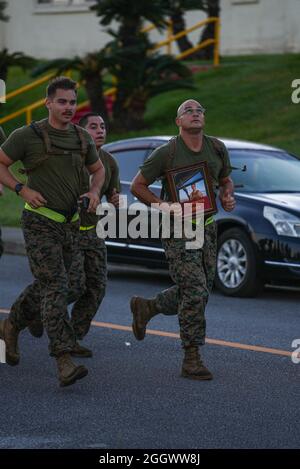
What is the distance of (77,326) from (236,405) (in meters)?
2.14

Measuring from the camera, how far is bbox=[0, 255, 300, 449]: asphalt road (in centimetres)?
674

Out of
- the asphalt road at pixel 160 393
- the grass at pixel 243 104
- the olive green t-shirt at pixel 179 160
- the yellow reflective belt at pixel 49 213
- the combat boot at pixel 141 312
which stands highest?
the grass at pixel 243 104

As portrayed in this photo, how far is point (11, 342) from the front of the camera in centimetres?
880

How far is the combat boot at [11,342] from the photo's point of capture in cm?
878

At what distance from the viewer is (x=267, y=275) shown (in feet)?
41.5

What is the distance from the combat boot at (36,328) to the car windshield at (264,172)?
4.20 metres

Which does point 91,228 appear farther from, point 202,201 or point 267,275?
point 267,275

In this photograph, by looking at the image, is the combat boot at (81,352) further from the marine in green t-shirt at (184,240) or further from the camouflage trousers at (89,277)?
Answer: the marine in green t-shirt at (184,240)

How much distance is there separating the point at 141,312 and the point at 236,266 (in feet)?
12.4

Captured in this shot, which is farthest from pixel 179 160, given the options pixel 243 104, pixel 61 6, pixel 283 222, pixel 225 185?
pixel 61 6

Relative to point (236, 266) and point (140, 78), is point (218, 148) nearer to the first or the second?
point (236, 266)

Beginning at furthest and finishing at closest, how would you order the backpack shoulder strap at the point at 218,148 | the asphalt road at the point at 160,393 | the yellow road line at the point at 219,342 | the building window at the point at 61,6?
1. the building window at the point at 61,6
2. the yellow road line at the point at 219,342
3. the backpack shoulder strap at the point at 218,148
4. the asphalt road at the point at 160,393

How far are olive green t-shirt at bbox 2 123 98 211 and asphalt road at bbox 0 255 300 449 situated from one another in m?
1.21

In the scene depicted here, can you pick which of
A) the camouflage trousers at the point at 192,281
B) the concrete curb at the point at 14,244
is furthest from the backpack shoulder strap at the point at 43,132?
the concrete curb at the point at 14,244
